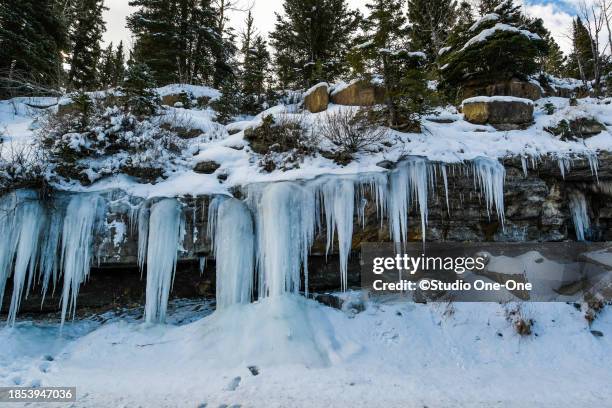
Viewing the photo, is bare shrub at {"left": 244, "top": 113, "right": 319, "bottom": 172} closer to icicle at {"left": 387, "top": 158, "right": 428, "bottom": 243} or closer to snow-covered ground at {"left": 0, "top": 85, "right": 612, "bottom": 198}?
snow-covered ground at {"left": 0, "top": 85, "right": 612, "bottom": 198}

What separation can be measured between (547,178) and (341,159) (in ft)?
12.9

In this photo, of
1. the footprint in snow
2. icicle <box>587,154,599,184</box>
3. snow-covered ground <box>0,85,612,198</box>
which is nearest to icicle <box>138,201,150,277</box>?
snow-covered ground <box>0,85,612,198</box>

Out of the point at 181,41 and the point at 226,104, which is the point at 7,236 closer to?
the point at 226,104

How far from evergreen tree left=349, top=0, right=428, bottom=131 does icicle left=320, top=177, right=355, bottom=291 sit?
8.52 feet

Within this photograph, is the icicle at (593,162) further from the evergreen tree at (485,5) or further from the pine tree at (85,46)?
the pine tree at (85,46)

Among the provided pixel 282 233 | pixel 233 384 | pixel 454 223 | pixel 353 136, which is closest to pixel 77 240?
pixel 282 233

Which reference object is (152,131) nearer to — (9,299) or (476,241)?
(9,299)

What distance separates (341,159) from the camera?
5996 mm

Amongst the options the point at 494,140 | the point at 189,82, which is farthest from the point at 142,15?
the point at 494,140

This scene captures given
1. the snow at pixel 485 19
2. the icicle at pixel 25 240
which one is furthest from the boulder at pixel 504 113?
the icicle at pixel 25 240

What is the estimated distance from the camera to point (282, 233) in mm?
5188

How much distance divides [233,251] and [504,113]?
6744 mm

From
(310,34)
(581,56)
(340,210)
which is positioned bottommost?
(340,210)

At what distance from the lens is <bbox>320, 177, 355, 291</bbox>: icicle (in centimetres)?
536
